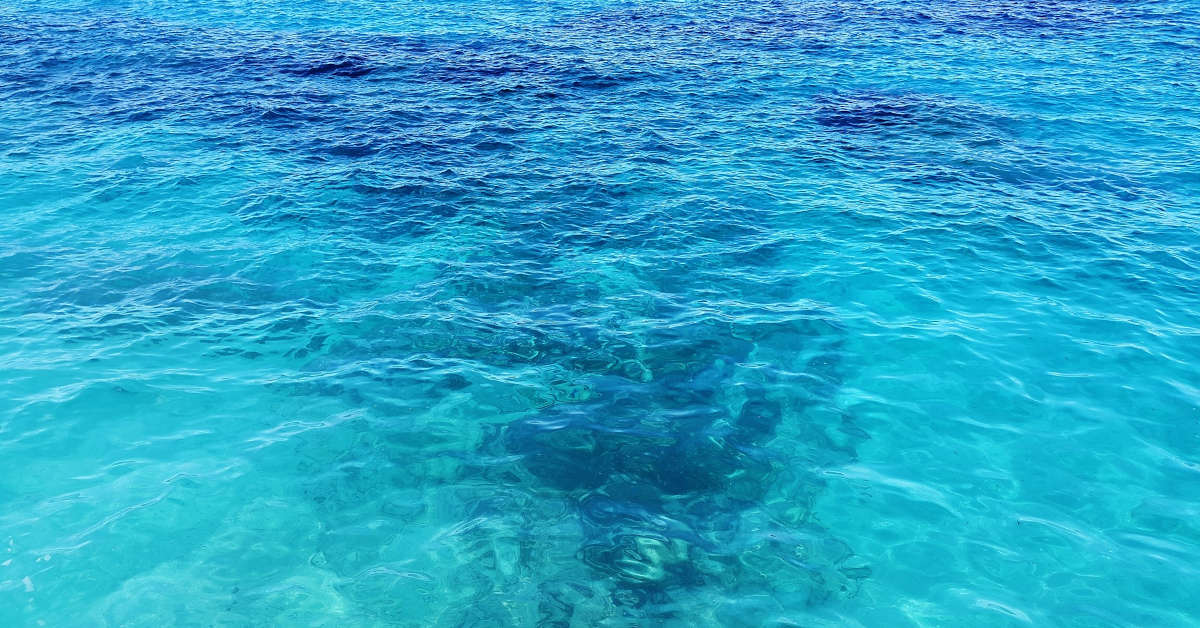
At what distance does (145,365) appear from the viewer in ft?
51.0

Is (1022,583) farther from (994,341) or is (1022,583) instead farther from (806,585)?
(994,341)

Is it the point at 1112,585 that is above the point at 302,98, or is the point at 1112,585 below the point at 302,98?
below

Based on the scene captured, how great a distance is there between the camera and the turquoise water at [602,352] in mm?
11305

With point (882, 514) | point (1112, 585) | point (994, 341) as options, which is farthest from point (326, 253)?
point (1112, 585)

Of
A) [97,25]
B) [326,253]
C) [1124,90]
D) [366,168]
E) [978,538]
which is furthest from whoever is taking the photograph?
[97,25]

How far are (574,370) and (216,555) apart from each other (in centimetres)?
696

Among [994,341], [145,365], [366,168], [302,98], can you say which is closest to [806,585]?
[994,341]

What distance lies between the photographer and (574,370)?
15.6m

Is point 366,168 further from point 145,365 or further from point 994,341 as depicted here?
point 994,341

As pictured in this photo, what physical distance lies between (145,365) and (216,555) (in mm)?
5803

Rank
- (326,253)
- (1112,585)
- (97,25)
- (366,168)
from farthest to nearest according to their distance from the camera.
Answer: (97,25), (366,168), (326,253), (1112,585)

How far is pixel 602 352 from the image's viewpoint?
16.1m

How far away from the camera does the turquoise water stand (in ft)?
37.1

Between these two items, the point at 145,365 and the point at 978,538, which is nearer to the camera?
the point at 978,538
